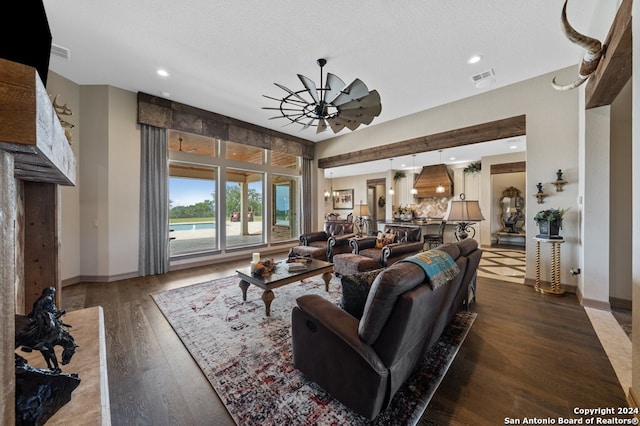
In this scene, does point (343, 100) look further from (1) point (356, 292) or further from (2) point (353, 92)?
(1) point (356, 292)

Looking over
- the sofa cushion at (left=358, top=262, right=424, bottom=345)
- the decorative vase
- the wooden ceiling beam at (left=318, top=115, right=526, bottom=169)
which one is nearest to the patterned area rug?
the sofa cushion at (left=358, top=262, right=424, bottom=345)

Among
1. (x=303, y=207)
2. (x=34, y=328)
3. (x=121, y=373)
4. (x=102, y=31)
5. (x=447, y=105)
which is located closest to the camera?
(x=34, y=328)

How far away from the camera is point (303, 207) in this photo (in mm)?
7234

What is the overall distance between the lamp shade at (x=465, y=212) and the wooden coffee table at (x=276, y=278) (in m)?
1.92

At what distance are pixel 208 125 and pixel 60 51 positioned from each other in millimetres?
2261

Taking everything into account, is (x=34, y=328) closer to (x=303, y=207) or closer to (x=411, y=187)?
(x=303, y=207)

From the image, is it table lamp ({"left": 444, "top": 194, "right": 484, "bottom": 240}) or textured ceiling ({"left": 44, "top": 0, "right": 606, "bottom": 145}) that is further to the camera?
table lamp ({"left": 444, "top": 194, "right": 484, "bottom": 240})

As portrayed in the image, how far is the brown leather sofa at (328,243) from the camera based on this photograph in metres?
4.65

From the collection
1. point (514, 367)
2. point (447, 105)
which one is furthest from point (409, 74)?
point (514, 367)

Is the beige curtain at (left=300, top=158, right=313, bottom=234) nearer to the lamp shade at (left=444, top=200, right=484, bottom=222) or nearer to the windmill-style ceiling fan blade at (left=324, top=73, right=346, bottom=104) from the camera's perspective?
the windmill-style ceiling fan blade at (left=324, top=73, right=346, bottom=104)

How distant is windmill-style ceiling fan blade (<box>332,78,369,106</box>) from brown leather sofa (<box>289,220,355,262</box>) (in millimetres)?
2638

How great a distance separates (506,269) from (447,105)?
3.44 m

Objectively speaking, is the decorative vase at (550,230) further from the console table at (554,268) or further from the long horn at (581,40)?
the long horn at (581,40)

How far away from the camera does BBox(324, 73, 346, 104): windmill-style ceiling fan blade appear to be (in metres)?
2.57
